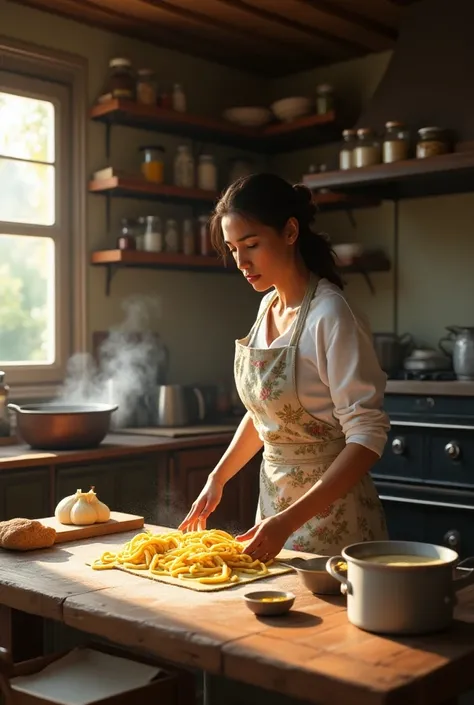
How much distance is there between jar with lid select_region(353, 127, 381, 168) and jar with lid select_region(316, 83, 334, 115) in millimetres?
507

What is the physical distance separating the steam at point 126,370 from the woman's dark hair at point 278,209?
2.14 meters

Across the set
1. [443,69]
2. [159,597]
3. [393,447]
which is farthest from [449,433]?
[159,597]

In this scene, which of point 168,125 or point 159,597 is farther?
point 168,125

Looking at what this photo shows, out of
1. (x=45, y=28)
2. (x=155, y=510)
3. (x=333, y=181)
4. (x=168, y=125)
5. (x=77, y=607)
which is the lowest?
(x=155, y=510)

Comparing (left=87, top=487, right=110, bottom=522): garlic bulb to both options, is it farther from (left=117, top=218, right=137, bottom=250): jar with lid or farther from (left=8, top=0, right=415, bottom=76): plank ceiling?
(left=8, top=0, right=415, bottom=76): plank ceiling

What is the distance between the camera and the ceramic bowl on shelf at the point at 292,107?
504 cm

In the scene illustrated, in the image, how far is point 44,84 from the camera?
14.9 feet

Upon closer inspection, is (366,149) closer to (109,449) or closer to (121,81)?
(121,81)

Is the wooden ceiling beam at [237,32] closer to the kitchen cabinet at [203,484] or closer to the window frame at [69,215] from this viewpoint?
the window frame at [69,215]

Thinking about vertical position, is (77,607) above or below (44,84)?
below

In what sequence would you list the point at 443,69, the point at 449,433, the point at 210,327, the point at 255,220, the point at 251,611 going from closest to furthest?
the point at 251,611 → the point at 255,220 → the point at 449,433 → the point at 443,69 → the point at 210,327

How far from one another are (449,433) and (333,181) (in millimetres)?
1365

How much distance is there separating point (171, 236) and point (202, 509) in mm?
2633

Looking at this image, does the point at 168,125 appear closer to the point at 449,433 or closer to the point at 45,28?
the point at 45,28
